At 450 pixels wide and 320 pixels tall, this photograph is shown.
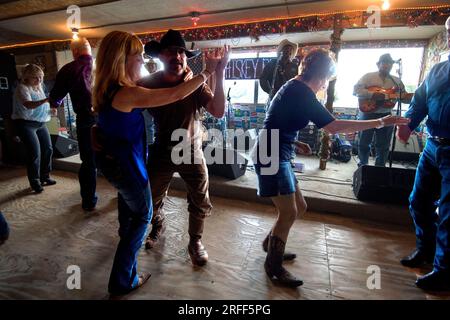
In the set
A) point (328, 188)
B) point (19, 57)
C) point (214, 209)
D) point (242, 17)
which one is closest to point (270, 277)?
point (214, 209)

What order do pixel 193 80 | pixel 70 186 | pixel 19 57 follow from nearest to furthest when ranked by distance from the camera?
pixel 193 80 → pixel 70 186 → pixel 19 57

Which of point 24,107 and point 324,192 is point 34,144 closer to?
point 24,107

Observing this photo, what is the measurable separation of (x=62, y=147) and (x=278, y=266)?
4.31m

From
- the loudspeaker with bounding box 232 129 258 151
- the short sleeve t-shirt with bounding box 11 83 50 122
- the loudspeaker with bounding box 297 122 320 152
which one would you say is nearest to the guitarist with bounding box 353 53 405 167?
the loudspeaker with bounding box 232 129 258 151

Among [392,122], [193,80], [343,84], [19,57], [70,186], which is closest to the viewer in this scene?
[193,80]

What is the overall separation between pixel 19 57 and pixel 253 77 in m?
6.90

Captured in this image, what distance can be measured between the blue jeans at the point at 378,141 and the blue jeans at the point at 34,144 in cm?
442

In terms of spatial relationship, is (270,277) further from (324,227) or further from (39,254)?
(39,254)

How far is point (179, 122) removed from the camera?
1.75 metres

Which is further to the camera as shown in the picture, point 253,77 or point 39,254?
point 253,77

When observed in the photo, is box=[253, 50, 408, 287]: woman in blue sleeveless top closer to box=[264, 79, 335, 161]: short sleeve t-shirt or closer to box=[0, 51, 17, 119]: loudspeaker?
box=[264, 79, 335, 161]: short sleeve t-shirt

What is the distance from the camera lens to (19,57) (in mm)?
7352

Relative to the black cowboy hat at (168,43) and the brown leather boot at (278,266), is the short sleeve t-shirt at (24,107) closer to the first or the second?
the black cowboy hat at (168,43)

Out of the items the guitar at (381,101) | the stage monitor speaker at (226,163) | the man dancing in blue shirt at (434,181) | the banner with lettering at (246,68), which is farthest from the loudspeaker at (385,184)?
the banner with lettering at (246,68)
